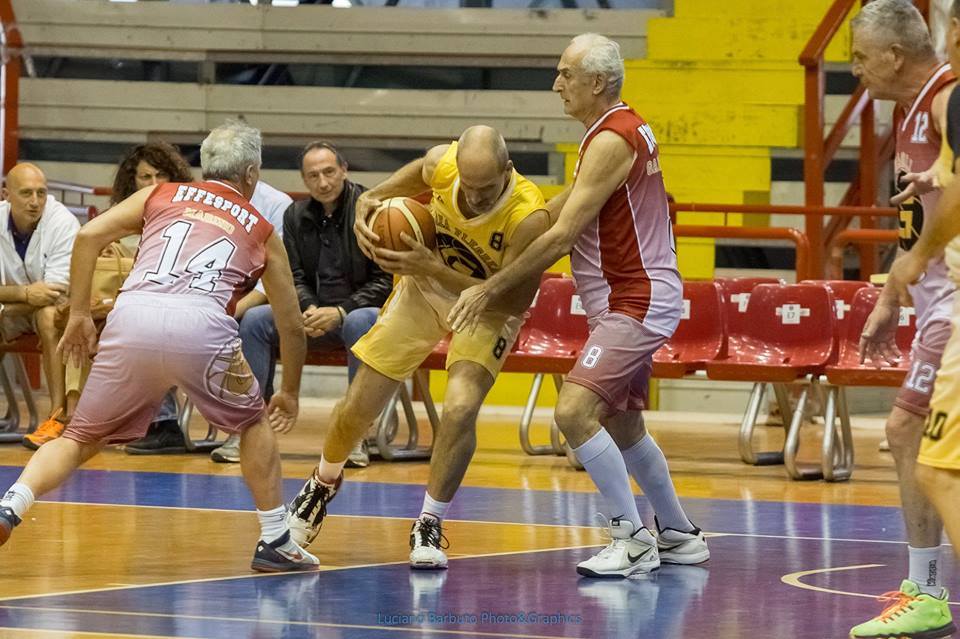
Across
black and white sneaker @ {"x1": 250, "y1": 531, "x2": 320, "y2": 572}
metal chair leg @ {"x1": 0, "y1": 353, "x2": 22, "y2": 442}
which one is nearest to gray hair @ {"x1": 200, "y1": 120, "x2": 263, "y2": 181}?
black and white sneaker @ {"x1": 250, "y1": 531, "x2": 320, "y2": 572}

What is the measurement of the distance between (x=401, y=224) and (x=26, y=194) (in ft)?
13.6

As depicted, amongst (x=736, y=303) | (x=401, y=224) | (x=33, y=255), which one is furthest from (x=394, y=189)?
(x=33, y=255)

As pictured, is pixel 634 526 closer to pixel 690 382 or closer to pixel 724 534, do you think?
pixel 724 534

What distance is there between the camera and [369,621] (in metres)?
4.38

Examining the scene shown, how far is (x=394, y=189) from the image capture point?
5.87m

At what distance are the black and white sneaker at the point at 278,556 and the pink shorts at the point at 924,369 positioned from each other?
1.92 m

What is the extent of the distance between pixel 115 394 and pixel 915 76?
252cm

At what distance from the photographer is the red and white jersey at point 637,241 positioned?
530cm

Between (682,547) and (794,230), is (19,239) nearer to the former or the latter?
(794,230)

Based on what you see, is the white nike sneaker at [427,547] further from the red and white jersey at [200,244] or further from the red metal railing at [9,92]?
the red metal railing at [9,92]

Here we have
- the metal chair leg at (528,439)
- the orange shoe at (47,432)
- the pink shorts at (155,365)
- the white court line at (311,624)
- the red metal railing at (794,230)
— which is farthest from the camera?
the red metal railing at (794,230)

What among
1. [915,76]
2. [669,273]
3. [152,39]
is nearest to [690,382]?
[152,39]

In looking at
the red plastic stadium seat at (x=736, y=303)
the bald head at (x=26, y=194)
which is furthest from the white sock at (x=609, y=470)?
the bald head at (x=26, y=194)

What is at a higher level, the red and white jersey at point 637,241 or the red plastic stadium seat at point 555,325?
the red and white jersey at point 637,241
